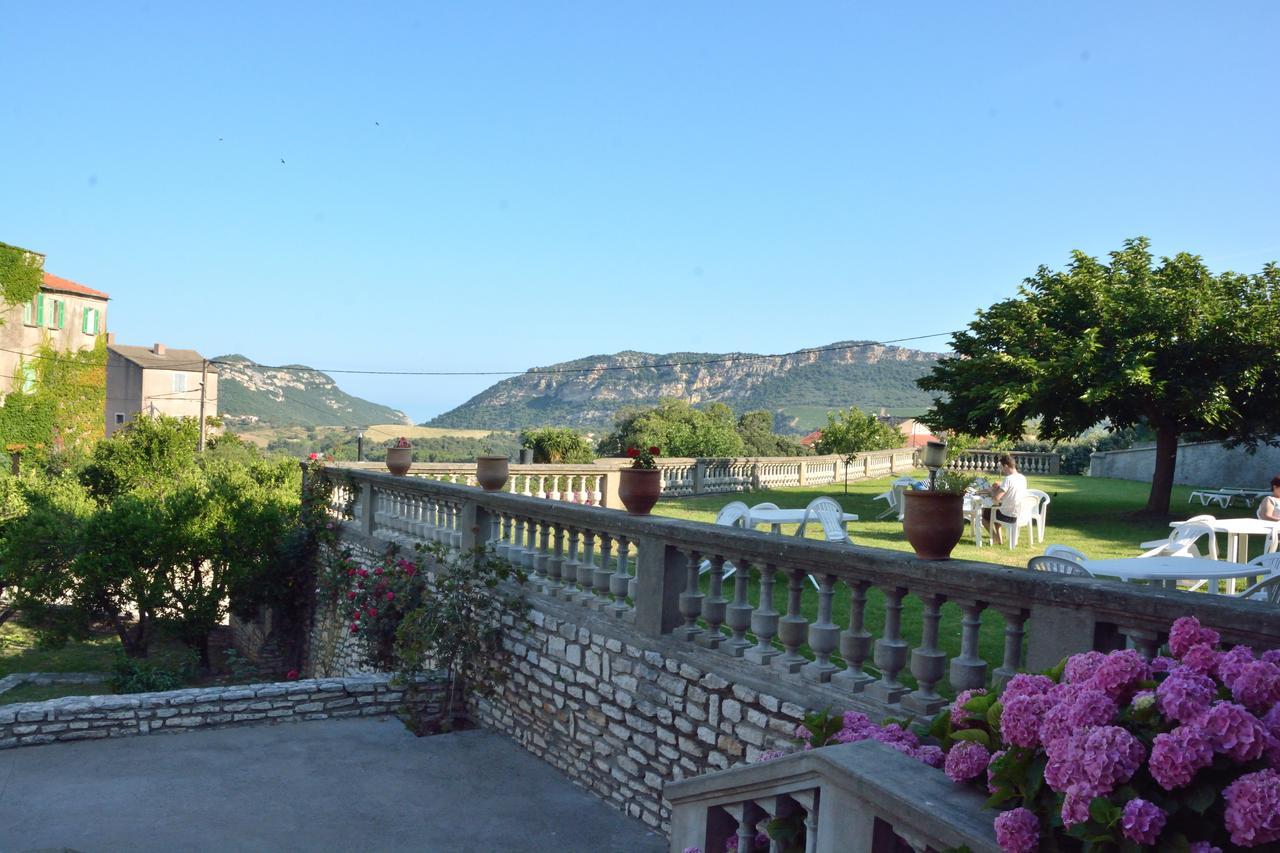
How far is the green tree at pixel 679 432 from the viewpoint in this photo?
33375mm

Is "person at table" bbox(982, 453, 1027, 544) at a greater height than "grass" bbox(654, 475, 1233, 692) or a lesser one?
greater

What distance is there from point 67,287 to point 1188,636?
171 feet

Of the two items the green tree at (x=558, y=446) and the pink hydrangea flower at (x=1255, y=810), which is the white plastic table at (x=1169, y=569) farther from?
the green tree at (x=558, y=446)

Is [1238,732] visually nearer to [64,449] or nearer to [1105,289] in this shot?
[1105,289]

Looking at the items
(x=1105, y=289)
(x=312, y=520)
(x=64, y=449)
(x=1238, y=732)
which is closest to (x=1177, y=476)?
(x=1105, y=289)

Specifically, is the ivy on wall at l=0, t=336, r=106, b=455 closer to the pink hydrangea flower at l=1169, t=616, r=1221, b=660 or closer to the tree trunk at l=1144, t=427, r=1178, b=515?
the tree trunk at l=1144, t=427, r=1178, b=515

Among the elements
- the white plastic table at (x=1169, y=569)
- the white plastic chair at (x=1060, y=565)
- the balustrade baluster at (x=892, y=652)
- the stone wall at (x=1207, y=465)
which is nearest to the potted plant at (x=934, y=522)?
the balustrade baluster at (x=892, y=652)

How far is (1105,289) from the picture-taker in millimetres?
18594

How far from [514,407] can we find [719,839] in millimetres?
81555

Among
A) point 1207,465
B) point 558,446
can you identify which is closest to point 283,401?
point 558,446

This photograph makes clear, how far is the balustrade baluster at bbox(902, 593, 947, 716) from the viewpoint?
4043mm

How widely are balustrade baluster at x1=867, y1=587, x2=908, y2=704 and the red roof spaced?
49.6 meters


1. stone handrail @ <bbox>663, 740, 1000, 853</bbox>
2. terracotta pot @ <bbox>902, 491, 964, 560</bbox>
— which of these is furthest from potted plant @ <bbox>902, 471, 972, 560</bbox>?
stone handrail @ <bbox>663, 740, 1000, 853</bbox>

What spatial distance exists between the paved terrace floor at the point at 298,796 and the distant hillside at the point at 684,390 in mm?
68405
